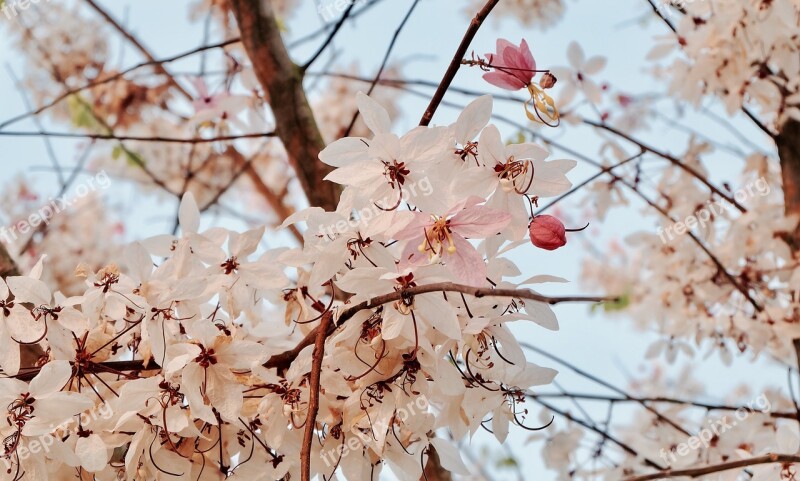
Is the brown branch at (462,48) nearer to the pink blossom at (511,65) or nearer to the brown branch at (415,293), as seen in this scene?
the pink blossom at (511,65)

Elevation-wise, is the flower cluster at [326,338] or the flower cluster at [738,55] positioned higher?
the flower cluster at [738,55]

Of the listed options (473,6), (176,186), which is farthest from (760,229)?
(176,186)

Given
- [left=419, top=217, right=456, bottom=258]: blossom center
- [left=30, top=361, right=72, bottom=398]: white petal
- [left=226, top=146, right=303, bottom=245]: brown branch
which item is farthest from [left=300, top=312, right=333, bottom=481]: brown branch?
[left=226, top=146, right=303, bottom=245]: brown branch

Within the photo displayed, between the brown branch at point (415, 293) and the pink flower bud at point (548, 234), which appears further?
the pink flower bud at point (548, 234)

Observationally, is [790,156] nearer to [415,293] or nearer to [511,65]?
[511,65]

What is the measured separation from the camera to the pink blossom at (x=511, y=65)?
0.72m

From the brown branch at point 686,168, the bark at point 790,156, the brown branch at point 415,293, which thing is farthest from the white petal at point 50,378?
the bark at point 790,156

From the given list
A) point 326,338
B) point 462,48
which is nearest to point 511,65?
point 462,48

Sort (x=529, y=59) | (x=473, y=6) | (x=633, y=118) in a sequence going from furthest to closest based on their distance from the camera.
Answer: (x=473, y=6) < (x=633, y=118) < (x=529, y=59)

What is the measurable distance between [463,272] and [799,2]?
1346mm

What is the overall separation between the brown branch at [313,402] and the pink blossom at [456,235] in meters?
0.09

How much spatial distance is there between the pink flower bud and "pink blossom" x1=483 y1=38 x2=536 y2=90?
0.16m

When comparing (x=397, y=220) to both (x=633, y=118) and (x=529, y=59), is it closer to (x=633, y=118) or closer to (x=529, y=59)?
(x=529, y=59)

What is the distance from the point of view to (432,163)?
64 centimetres
